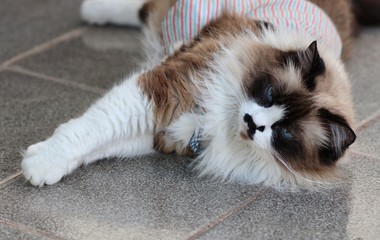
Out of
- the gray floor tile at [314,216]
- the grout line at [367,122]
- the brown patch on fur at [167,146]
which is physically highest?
the brown patch on fur at [167,146]

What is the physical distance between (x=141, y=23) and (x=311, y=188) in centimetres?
166

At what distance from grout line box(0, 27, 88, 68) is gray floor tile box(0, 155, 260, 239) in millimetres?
1181

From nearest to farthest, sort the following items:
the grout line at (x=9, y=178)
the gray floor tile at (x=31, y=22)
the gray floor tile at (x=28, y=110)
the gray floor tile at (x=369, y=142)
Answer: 1. the grout line at (x=9, y=178)
2. the gray floor tile at (x=28, y=110)
3. the gray floor tile at (x=369, y=142)
4. the gray floor tile at (x=31, y=22)

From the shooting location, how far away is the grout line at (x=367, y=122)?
9.18 ft

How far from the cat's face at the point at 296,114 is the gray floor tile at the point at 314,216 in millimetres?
109

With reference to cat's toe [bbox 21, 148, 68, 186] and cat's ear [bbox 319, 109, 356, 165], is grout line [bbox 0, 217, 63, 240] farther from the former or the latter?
cat's ear [bbox 319, 109, 356, 165]

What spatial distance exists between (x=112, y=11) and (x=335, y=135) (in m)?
1.89

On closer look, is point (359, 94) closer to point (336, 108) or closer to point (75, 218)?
point (336, 108)

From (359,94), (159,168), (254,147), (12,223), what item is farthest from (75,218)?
(359,94)

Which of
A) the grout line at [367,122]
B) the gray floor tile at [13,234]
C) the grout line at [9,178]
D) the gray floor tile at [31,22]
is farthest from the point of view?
the gray floor tile at [31,22]

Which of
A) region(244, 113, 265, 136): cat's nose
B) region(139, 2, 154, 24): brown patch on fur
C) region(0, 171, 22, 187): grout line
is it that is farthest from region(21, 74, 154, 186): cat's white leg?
region(139, 2, 154, 24): brown patch on fur

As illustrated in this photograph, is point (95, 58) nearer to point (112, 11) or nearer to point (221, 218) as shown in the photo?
point (112, 11)

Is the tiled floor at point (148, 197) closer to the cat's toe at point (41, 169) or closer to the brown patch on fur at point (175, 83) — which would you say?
the cat's toe at point (41, 169)

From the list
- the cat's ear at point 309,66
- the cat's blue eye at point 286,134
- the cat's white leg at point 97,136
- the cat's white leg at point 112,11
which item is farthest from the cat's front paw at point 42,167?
the cat's white leg at point 112,11
